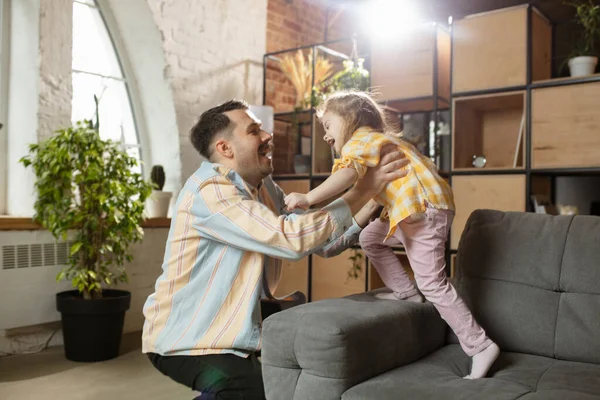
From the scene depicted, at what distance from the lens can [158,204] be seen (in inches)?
163

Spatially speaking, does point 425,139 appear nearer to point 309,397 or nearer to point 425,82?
point 425,82

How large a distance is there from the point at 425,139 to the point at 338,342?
299 cm

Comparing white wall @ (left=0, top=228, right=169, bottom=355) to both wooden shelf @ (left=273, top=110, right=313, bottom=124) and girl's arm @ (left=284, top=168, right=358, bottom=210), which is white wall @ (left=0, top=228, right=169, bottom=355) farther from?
girl's arm @ (left=284, top=168, right=358, bottom=210)

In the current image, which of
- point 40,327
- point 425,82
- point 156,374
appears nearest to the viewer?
point 156,374

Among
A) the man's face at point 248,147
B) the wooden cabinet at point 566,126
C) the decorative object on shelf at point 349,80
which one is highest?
the decorative object on shelf at point 349,80

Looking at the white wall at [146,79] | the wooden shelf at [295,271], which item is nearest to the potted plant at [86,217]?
the white wall at [146,79]

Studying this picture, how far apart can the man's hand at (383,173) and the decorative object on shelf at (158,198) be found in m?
2.51

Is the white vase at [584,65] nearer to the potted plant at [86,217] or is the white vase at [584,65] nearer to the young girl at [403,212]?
the young girl at [403,212]

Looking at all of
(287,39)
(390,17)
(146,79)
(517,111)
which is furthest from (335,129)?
(287,39)

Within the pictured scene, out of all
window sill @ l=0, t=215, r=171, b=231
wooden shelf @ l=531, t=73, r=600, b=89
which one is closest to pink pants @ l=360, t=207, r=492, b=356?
wooden shelf @ l=531, t=73, r=600, b=89

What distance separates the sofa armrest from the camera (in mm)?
1567

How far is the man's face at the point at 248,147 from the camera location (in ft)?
6.18

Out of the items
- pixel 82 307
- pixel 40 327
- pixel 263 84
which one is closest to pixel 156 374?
pixel 82 307

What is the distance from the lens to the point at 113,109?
4355 millimetres
